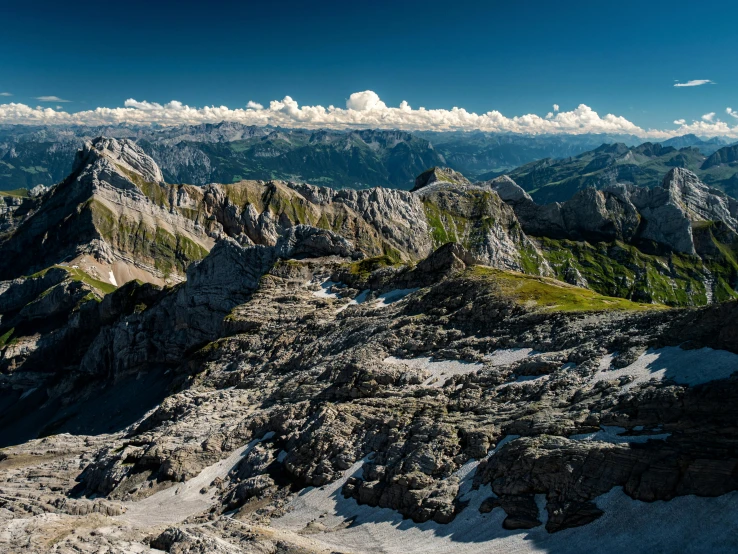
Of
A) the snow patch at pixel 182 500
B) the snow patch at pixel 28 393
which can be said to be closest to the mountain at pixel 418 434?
the snow patch at pixel 182 500

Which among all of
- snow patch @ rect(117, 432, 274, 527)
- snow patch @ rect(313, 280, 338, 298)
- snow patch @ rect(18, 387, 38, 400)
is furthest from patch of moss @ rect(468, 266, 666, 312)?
snow patch @ rect(18, 387, 38, 400)

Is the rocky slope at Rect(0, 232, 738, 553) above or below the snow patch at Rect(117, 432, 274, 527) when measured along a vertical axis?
above

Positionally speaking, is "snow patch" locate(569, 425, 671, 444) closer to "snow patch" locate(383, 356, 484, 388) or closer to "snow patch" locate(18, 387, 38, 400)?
"snow patch" locate(383, 356, 484, 388)

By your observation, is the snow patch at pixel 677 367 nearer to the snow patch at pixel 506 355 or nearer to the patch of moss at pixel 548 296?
the snow patch at pixel 506 355

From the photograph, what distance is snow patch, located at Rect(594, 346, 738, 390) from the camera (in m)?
40.8

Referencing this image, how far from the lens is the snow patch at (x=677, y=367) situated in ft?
134

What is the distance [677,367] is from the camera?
144 ft

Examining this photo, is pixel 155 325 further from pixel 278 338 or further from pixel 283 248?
pixel 278 338

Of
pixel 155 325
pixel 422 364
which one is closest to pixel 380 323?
pixel 422 364

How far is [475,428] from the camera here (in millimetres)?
46438

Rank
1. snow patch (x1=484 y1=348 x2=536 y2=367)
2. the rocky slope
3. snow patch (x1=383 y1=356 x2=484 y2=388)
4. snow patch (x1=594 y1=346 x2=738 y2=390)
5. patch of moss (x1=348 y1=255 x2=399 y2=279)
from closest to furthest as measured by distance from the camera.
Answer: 1. the rocky slope
2. snow patch (x1=594 y1=346 x2=738 y2=390)
3. snow patch (x1=484 y1=348 x2=536 y2=367)
4. snow patch (x1=383 y1=356 x2=484 y2=388)
5. patch of moss (x1=348 y1=255 x2=399 y2=279)

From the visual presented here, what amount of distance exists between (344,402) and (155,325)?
8777 cm

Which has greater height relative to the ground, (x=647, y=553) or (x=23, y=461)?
(x=647, y=553)

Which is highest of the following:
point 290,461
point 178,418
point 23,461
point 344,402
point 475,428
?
point 475,428
